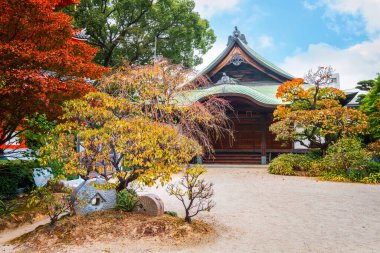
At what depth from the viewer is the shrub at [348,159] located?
463 inches

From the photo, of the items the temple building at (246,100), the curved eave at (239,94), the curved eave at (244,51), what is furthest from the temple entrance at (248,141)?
the curved eave at (244,51)

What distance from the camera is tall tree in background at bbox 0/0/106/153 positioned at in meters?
5.78

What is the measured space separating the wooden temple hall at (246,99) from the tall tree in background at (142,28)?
560 cm

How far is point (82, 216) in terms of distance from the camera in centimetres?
596

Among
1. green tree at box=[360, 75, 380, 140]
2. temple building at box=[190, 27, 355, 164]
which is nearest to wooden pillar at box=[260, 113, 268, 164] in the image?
temple building at box=[190, 27, 355, 164]

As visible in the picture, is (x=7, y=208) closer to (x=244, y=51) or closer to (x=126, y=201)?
(x=126, y=201)

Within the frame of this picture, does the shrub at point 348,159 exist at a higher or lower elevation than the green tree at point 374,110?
lower

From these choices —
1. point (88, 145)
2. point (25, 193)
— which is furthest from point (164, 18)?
point (88, 145)

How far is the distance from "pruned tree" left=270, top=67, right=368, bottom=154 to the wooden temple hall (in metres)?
1.69

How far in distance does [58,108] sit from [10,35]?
180 cm

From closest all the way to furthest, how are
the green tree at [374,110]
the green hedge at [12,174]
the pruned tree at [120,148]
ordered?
the pruned tree at [120,148]
the green hedge at [12,174]
the green tree at [374,110]

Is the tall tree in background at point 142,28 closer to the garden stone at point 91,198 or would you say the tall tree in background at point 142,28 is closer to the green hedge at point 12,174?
the green hedge at point 12,174

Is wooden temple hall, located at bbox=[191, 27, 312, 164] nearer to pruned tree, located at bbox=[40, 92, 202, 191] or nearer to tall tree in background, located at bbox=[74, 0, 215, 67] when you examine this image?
tall tree in background, located at bbox=[74, 0, 215, 67]

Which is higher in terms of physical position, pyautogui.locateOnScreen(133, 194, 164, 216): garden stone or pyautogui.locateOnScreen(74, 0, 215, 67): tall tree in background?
pyautogui.locateOnScreen(74, 0, 215, 67): tall tree in background
